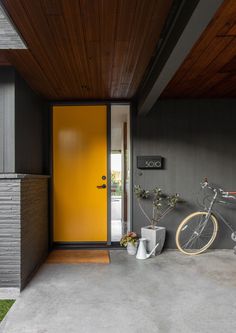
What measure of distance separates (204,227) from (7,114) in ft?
9.91

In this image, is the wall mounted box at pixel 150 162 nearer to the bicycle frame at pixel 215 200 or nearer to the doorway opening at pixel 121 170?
the doorway opening at pixel 121 170

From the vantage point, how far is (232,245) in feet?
14.9

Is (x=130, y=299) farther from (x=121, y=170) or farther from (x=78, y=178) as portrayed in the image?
(x=121, y=170)

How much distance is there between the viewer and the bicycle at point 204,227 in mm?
4383

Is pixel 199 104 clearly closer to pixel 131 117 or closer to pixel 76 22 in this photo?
pixel 131 117

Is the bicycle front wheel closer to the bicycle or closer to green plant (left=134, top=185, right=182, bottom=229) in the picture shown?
the bicycle

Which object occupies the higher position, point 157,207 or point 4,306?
point 157,207

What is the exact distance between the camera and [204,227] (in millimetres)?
4383

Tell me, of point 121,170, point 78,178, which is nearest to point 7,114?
point 78,178

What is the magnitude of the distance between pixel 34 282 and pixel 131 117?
8.73 ft

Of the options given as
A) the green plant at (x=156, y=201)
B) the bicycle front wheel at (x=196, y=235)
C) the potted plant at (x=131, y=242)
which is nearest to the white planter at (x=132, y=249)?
the potted plant at (x=131, y=242)

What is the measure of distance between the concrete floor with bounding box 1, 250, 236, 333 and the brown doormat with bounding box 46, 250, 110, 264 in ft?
0.58

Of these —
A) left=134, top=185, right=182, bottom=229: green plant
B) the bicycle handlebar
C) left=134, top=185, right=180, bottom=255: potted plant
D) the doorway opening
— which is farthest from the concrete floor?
the doorway opening

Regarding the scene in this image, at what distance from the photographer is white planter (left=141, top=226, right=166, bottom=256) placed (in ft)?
13.8
